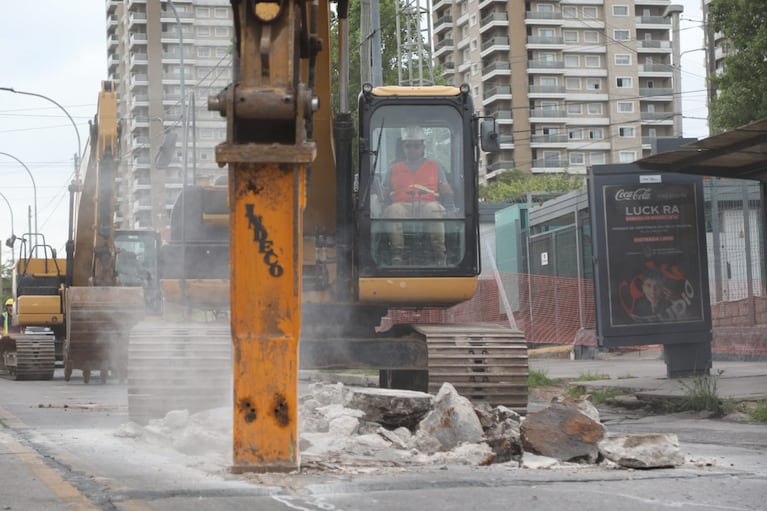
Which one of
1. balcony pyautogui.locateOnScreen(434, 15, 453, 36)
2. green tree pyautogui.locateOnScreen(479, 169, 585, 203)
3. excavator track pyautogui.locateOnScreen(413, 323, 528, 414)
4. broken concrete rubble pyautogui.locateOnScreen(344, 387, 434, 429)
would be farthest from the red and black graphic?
balcony pyautogui.locateOnScreen(434, 15, 453, 36)

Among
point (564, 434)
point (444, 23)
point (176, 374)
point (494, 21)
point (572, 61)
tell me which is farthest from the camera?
point (444, 23)

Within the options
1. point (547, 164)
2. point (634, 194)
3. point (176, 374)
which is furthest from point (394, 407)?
point (547, 164)

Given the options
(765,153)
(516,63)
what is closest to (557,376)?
(765,153)

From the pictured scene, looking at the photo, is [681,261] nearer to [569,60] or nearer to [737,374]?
[737,374]

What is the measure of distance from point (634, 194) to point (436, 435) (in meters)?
9.09

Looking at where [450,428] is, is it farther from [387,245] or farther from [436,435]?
[387,245]

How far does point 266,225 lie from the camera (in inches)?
297

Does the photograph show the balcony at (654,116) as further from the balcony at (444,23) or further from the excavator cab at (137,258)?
the excavator cab at (137,258)

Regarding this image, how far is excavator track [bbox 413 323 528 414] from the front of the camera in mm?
11414

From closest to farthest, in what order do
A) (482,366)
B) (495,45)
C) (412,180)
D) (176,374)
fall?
(176,374) → (482,366) → (412,180) → (495,45)

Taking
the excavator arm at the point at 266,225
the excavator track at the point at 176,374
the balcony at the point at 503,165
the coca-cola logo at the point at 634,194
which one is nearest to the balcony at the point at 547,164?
the balcony at the point at 503,165

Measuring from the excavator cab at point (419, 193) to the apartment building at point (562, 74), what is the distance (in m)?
102

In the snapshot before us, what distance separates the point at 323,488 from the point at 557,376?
13395mm

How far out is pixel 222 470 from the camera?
7727mm
